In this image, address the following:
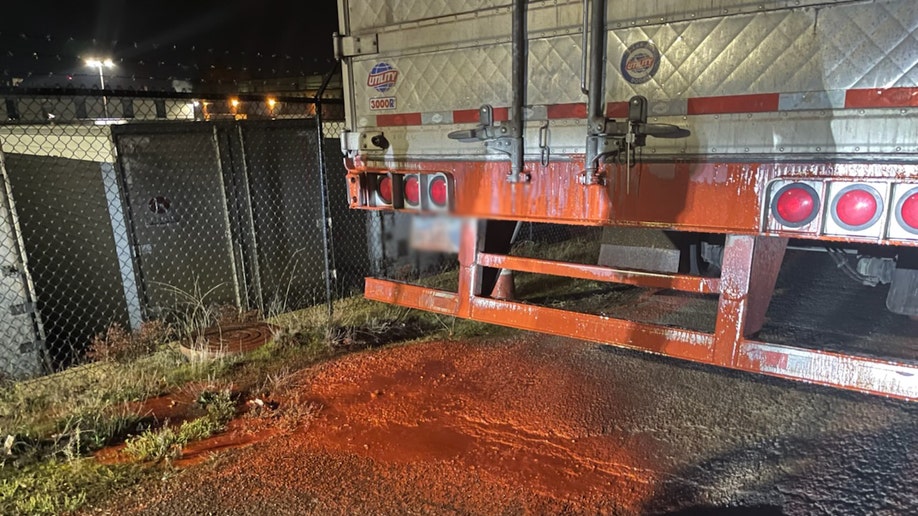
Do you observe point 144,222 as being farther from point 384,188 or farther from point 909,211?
point 909,211

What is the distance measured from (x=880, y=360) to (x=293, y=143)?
569 cm

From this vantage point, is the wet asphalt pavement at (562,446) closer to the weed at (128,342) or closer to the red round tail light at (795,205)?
the red round tail light at (795,205)

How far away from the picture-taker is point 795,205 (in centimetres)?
287

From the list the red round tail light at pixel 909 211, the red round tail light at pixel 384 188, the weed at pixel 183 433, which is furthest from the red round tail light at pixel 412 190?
the red round tail light at pixel 909 211

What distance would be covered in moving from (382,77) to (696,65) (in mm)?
2169

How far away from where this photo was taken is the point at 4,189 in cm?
443

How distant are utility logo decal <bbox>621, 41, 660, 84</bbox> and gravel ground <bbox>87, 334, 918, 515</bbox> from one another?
82.9 inches

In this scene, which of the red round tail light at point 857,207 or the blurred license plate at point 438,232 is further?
the blurred license plate at point 438,232

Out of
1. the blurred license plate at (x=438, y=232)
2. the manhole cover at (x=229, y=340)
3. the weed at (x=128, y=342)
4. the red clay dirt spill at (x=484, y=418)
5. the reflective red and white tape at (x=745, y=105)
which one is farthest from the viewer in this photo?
the weed at (x=128, y=342)

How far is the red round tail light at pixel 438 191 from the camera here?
3.94m

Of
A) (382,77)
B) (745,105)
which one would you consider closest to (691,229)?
(745,105)

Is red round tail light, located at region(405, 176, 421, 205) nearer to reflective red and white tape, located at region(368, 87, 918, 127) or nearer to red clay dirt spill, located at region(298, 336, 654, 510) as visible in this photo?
reflective red and white tape, located at region(368, 87, 918, 127)

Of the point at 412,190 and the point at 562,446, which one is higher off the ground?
the point at 412,190

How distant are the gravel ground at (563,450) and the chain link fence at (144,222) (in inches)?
88.2
